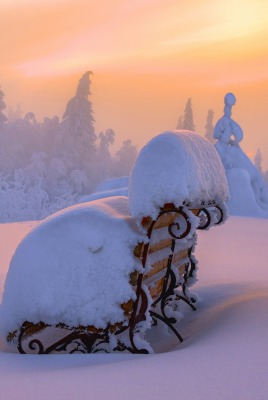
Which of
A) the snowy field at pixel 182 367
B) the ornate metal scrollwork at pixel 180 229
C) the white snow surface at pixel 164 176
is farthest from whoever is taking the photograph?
the ornate metal scrollwork at pixel 180 229

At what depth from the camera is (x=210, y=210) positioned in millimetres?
6254

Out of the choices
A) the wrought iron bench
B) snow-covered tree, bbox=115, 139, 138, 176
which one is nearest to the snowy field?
the wrought iron bench

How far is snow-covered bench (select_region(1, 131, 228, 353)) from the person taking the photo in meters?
4.03

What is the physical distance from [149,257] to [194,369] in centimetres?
157

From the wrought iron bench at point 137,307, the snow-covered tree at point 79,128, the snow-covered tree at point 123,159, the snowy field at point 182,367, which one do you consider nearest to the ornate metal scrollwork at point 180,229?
the wrought iron bench at point 137,307

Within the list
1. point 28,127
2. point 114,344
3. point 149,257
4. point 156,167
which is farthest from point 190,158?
point 28,127

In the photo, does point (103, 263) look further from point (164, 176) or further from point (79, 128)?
point (79, 128)

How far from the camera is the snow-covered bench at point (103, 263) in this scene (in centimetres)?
403

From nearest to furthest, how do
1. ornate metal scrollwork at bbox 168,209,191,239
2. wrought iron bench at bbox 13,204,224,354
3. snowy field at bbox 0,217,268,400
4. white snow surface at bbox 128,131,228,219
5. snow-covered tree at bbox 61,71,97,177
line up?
snowy field at bbox 0,217,268,400
white snow surface at bbox 128,131,228,219
wrought iron bench at bbox 13,204,224,354
ornate metal scrollwork at bbox 168,209,191,239
snow-covered tree at bbox 61,71,97,177

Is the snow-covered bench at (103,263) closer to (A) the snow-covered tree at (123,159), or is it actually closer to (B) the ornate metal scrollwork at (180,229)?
(B) the ornate metal scrollwork at (180,229)

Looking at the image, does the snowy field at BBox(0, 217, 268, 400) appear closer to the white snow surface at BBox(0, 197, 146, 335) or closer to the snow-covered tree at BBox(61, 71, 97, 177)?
the white snow surface at BBox(0, 197, 146, 335)

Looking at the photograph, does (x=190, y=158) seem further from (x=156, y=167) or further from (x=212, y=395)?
(x=212, y=395)

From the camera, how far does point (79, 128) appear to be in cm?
4522

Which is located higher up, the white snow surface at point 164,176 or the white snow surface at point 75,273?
the white snow surface at point 164,176
